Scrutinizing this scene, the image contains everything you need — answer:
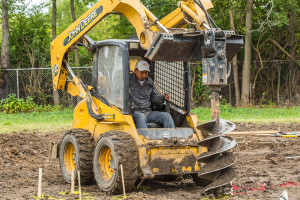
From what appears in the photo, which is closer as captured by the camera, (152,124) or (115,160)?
(115,160)

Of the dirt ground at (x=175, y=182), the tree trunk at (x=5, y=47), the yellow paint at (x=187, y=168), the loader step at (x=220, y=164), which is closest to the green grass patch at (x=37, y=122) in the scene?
the dirt ground at (x=175, y=182)

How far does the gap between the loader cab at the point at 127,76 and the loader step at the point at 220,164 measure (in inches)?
57.8

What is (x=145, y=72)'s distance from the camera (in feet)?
28.5

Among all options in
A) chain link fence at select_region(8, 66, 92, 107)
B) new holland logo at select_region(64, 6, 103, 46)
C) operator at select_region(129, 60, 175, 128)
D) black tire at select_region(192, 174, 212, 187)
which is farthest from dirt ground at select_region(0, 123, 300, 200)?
chain link fence at select_region(8, 66, 92, 107)

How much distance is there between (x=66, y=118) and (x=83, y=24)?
426 inches

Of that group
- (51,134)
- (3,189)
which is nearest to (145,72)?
(3,189)

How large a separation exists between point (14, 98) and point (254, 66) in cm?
1141

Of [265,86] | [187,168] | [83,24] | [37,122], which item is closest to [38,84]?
[37,122]

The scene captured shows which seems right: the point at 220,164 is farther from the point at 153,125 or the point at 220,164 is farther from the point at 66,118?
the point at 66,118

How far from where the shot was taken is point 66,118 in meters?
19.5

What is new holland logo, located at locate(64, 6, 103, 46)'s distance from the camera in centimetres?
866

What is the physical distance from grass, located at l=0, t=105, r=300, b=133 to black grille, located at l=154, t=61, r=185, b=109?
718 centimetres

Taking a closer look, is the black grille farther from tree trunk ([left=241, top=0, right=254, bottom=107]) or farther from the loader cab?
tree trunk ([left=241, top=0, right=254, bottom=107])

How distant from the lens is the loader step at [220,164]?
7289mm
